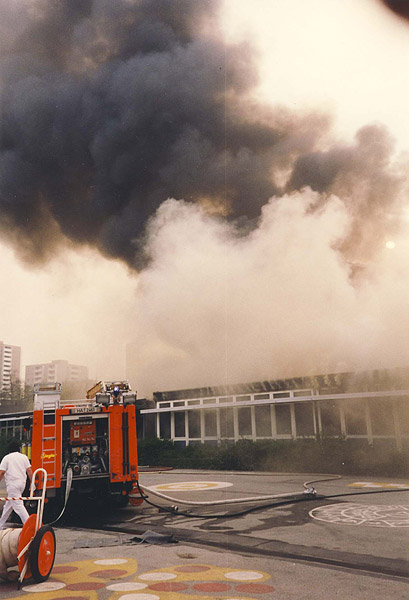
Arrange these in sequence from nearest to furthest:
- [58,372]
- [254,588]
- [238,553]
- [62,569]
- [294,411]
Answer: [254,588] < [62,569] < [238,553] < [294,411] < [58,372]

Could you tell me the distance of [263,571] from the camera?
5.62 m

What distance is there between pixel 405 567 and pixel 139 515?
6046 mm

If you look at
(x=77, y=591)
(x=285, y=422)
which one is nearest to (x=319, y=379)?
(x=285, y=422)

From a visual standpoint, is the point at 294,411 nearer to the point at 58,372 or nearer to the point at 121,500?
the point at 121,500

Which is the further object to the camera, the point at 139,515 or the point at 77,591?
the point at 139,515

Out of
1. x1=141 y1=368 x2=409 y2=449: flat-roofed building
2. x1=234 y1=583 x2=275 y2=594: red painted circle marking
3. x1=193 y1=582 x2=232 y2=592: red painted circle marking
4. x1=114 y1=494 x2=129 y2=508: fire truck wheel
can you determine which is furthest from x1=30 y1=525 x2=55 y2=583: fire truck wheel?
x1=141 y1=368 x2=409 y2=449: flat-roofed building

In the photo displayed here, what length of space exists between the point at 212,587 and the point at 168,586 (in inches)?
18.4

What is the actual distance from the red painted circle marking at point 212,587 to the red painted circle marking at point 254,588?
4.5 inches

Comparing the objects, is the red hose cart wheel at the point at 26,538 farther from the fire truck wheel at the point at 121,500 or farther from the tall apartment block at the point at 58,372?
the tall apartment block at the point at 58,372

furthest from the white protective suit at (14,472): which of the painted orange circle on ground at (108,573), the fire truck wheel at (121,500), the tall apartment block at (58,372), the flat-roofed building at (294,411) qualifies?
the tall apartment block at (58,372)

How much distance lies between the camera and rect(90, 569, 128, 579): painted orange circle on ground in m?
5.47

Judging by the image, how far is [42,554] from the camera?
5297mm

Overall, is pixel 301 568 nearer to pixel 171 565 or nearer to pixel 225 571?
pixel 225 571

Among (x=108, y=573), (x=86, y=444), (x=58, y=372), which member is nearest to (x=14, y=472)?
(x=108, y=573)
